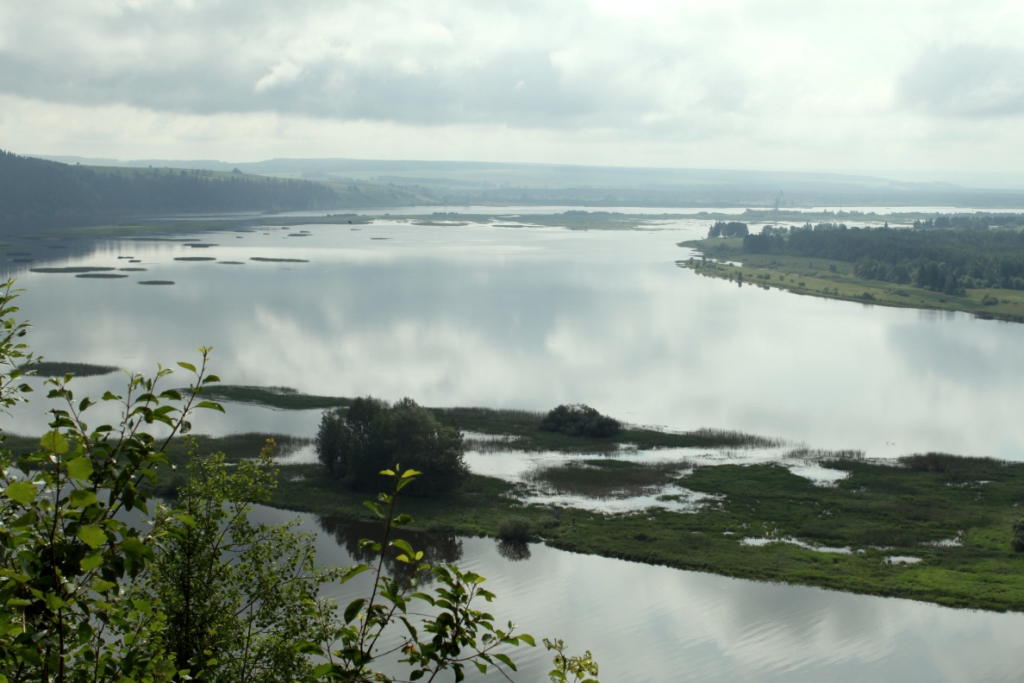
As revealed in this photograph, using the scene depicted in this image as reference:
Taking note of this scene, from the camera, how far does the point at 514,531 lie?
1823 centimetres

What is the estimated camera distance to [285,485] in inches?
827

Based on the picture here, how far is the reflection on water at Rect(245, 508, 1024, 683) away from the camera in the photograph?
13617mm

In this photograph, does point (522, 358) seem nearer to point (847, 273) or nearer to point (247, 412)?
point (247, 412)

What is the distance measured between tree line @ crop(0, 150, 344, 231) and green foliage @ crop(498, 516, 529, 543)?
92.7 meters

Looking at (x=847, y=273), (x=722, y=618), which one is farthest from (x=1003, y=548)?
(x=847, y=273)

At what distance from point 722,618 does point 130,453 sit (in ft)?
44.6

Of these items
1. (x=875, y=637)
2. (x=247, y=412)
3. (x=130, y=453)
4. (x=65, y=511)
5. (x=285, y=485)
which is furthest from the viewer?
(x=247, y=412)

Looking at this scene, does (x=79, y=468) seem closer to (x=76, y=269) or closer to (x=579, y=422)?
(x=579, y=422)

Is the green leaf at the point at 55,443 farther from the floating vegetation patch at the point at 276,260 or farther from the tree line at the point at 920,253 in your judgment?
the floating vegetation patch at the point at 276,260

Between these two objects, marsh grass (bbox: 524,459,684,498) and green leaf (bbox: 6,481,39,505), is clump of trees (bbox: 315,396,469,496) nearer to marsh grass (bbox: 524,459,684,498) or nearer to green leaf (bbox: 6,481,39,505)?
marsh grass (bbox: 524,459,684,498)

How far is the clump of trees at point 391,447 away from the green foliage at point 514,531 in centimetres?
285

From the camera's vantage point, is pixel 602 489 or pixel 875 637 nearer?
pixel 875 637

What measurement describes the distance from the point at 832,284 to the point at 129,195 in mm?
102921

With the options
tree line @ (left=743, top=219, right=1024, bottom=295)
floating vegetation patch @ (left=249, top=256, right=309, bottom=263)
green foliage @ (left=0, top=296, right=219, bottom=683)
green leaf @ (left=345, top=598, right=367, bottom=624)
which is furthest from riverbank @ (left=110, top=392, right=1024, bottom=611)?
floating vegetation patch @ (left=249, top=256, right=309, bottom=263)
